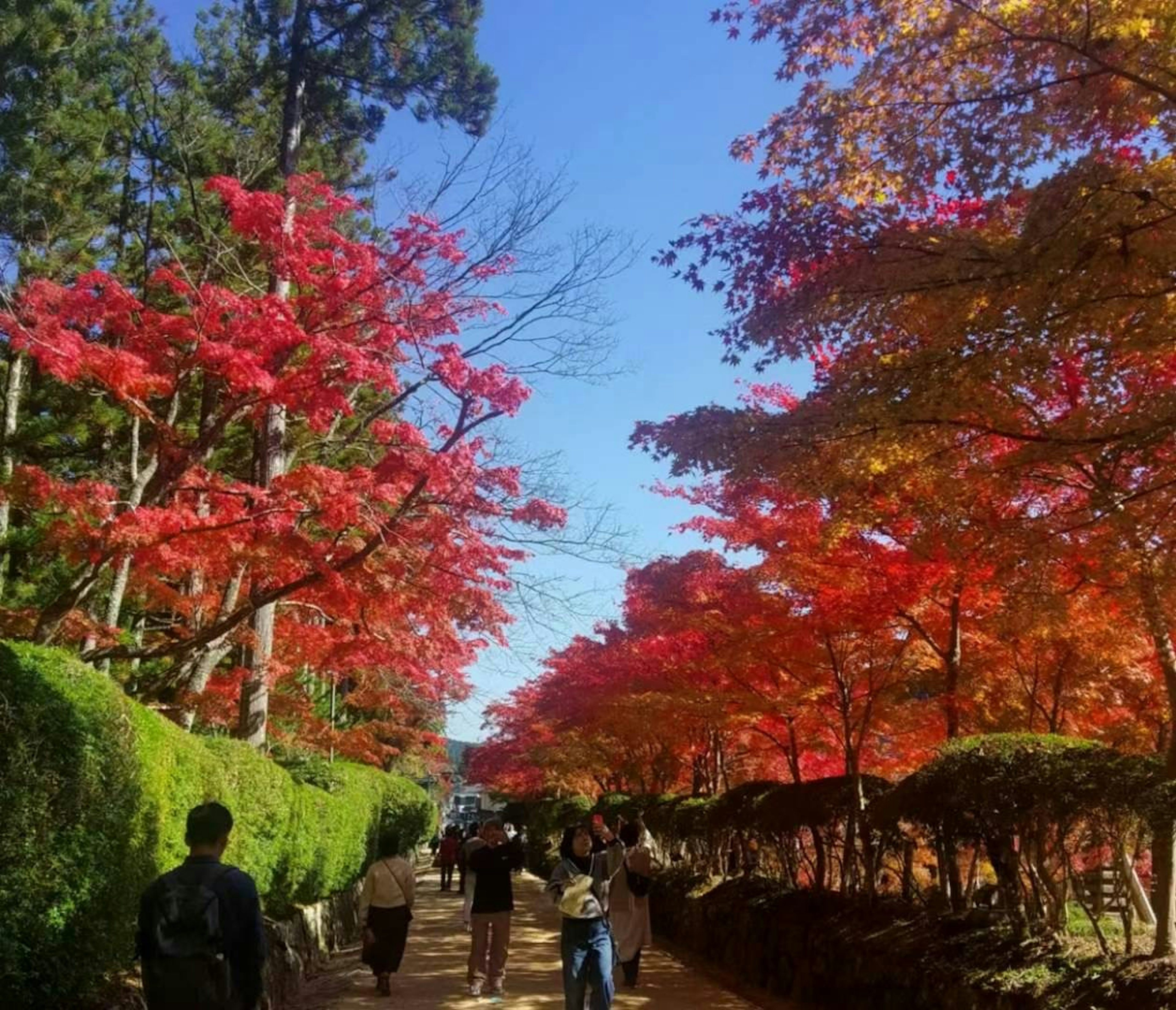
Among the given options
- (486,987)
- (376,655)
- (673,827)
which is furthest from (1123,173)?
(673,827)

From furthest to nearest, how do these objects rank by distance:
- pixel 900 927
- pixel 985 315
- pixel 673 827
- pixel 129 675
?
1. pixel 673 827
2. pixel 129 675
3. pixel 900 927
4. pixel 985 315

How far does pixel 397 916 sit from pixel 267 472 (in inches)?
232

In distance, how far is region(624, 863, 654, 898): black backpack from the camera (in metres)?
9.32

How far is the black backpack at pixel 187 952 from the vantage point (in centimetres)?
317

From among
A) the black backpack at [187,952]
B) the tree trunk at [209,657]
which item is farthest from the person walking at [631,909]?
the black backpack at [187,952]

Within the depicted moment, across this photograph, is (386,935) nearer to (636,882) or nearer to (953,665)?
(636,882)

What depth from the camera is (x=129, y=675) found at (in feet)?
43.2

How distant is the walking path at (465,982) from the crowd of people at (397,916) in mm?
268

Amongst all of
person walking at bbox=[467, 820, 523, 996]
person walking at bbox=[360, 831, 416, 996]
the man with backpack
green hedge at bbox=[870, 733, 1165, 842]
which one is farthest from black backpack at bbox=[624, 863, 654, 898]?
the man with backpack

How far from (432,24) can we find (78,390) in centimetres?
817

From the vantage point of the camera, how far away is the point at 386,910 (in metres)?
8.69

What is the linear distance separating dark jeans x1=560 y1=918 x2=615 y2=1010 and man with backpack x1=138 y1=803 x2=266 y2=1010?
337cm

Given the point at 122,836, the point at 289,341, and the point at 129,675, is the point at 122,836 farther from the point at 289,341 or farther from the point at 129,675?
the point at 129,675

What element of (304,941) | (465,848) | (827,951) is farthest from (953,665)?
(465,848)
